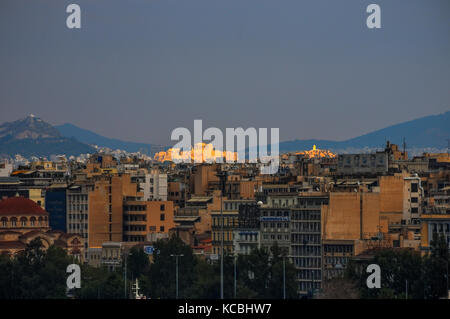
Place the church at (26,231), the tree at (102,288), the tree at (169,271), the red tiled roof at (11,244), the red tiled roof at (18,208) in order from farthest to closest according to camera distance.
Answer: the red tiled roof at (18,208), the red tiled roof at (11,244), the church at (26,231), the tree at (169,271), the tree at (102,288)

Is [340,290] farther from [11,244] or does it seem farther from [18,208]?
[18,208]

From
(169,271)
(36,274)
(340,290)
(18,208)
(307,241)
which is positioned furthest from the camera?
(18,208)

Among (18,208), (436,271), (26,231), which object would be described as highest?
(18,208)

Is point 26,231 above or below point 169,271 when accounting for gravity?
above

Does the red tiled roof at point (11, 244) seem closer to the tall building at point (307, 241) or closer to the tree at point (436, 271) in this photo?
the tall building at point (307, 241)

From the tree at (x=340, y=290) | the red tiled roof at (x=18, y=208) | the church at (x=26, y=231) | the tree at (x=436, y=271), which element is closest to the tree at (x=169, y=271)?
the tree at (x=340, y=290)

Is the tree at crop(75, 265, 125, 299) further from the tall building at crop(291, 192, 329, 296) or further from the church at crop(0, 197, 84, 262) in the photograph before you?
the church at crop(0, 197, 84, 262)

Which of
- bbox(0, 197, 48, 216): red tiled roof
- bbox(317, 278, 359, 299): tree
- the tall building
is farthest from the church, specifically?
bbox(317, 278, 359, 299): tree

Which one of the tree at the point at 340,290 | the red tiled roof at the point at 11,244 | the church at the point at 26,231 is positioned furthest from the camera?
the red tiled roof at the point at 11,244

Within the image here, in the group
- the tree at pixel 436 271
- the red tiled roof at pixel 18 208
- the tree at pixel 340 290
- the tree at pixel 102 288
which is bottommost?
the tree at pixel 102 288

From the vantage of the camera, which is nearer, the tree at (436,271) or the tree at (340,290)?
the tree at (436,271)

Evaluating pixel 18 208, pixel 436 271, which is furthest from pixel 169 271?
pixel 18 208
